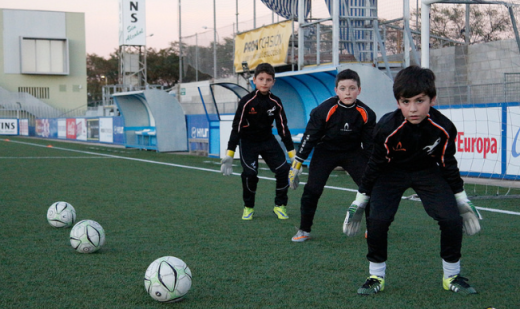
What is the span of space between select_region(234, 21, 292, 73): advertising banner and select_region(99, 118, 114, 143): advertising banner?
8.44m

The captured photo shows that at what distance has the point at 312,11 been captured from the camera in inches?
682

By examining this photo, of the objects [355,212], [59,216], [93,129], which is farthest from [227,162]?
[93,129]

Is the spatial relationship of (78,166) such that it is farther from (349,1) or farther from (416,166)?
(416,166)

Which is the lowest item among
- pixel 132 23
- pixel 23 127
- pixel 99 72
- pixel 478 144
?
pixel 478 144

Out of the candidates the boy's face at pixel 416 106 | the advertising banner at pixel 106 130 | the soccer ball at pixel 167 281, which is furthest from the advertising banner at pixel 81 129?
the boy's face at pixel 416 106

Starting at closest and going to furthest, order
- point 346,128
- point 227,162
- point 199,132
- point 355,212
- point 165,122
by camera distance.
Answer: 1. point 355,212
2. point 346,128
3. point 227,162
4. point 199,132
5. point 165,122

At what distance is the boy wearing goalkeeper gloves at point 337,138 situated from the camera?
5352 millimetres

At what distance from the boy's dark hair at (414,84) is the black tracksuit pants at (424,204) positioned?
0.60m

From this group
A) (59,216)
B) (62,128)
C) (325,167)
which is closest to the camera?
(325,167)

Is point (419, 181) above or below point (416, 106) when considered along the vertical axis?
below

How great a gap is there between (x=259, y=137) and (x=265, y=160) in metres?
0.30

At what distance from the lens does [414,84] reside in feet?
11.4

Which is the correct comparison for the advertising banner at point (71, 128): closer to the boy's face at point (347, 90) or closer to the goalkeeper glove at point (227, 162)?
the goalkeeper glove at point (227, 162)

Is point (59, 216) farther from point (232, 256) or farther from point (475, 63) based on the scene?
point (475, 63)
